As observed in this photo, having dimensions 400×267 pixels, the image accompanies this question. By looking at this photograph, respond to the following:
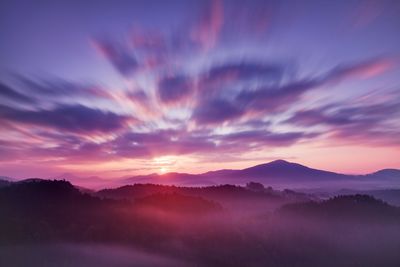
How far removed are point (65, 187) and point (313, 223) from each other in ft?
206

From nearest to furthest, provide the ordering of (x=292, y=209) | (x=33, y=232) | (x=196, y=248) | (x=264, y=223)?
(x=33, y=232), (x=196, y=248), (x=264, y=223), (x=292, y=209)

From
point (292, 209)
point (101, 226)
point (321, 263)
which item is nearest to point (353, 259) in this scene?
point (321, 263)

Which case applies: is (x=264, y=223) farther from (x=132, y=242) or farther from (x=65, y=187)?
(x=65, y=187)

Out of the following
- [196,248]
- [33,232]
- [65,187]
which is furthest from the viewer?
[65,187]

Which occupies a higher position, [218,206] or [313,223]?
[218,206]

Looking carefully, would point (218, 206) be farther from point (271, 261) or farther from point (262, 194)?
point (262, 194)

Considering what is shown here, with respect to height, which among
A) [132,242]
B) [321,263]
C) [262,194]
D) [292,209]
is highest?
[262,194]

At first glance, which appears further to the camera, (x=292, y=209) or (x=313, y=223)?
(x=292, y=209)

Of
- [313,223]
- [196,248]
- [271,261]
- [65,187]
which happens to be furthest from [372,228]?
[65,187]

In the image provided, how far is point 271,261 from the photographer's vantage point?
226 ft

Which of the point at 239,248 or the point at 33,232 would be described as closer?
the point at 33,232

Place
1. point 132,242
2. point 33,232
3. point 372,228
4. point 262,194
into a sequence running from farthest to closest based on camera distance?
point 262,194 → point 372,228 → point 132,242 → point 33,232

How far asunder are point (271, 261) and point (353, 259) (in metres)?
16.1

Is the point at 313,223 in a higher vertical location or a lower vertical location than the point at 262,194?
lower
